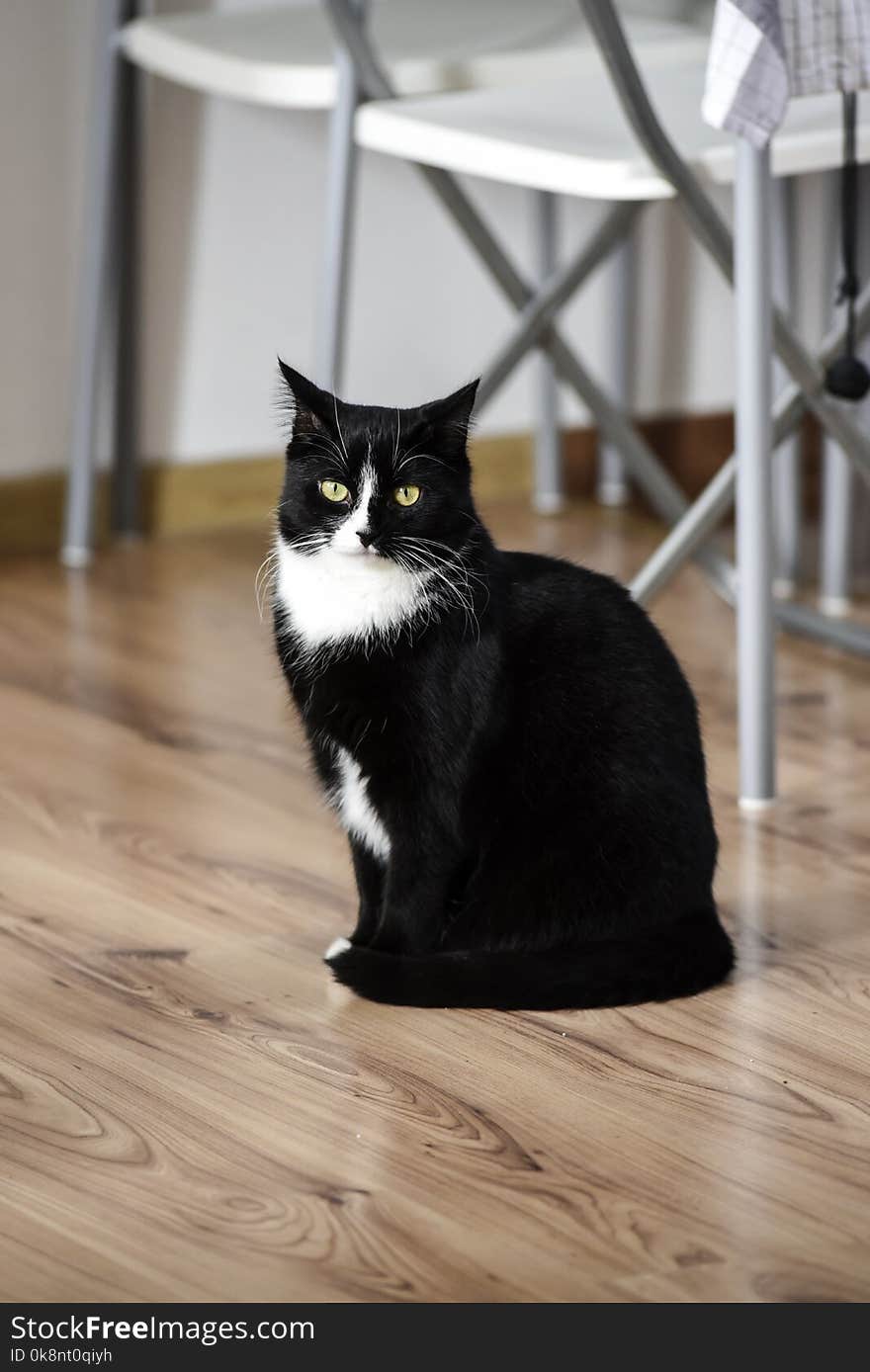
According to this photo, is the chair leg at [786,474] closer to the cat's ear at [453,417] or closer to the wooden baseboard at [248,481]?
the wooden baseboard at [248,481]

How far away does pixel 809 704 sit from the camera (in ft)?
6.81

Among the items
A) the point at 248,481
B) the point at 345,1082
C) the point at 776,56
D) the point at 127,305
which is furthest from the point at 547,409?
the point at 345,1082

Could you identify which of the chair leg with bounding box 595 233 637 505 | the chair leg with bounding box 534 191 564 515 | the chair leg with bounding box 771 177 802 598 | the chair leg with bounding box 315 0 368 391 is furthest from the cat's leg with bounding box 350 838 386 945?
the chair leg with bounding box 595 233 637 505

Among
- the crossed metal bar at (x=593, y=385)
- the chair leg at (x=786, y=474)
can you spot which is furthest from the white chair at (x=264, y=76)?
the chair leg at (x=786, y=474)

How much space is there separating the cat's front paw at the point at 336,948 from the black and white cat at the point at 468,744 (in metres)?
0.03

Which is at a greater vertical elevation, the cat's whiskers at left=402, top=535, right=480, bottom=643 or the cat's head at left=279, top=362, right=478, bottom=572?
the cat's head at left=279, top=362, right=478, bottom=572

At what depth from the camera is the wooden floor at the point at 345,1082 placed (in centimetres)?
102

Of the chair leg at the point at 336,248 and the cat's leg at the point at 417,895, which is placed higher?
the chair leg at the point at 336,248

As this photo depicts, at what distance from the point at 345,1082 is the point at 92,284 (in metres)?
1.63

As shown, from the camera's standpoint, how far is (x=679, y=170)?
1.66m

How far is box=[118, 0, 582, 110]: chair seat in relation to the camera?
215cm

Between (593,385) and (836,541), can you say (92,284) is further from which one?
(836,541)

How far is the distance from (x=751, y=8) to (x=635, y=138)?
0.75 feet

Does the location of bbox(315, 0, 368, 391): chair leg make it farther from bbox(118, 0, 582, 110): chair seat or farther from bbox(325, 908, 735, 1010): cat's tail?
bbox(325, 908, 735, 1010): cat's tail
